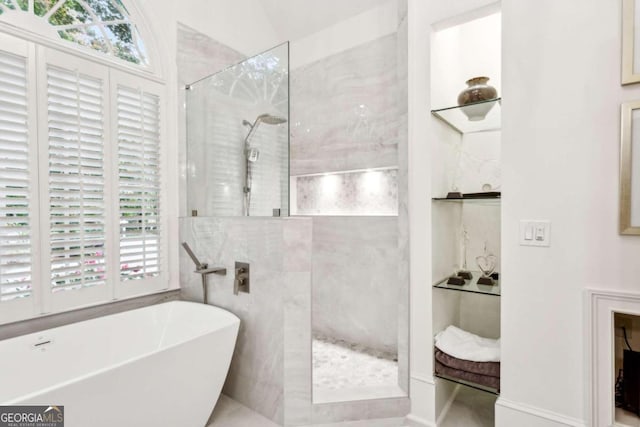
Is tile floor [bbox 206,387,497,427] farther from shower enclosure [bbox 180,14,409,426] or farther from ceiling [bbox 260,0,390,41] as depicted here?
ceiling [bbox 260,0,390,41]

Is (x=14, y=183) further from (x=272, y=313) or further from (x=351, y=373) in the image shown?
(x=351, y=373)

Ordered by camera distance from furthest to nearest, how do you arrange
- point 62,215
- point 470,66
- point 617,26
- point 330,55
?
point 330,55, point 470,66, point 62,215, point 617,26

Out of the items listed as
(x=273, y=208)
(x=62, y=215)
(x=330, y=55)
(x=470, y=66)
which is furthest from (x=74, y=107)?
(x=470, y=66)

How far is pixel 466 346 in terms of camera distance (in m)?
1.77

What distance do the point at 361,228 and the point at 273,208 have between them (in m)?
0.94

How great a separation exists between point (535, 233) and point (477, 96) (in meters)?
0.78

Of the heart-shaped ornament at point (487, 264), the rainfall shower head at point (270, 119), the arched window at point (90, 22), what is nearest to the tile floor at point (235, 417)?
the heart-shaped ornament at point (487, 264)

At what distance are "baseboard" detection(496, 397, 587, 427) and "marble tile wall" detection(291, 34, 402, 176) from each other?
166 cm

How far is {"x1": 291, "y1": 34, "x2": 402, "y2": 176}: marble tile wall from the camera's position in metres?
2.49

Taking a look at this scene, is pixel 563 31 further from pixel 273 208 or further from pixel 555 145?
pixel 273 208

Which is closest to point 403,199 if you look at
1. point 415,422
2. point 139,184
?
point 415,422

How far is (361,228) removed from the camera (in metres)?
2.61

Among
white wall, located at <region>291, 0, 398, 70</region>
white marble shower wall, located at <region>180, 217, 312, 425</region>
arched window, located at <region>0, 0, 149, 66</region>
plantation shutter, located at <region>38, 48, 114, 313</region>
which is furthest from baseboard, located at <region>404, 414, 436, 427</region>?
arched window, located at <region>0, 0, 149, 66</region>

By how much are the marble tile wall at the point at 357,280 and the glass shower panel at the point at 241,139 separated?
91cm
